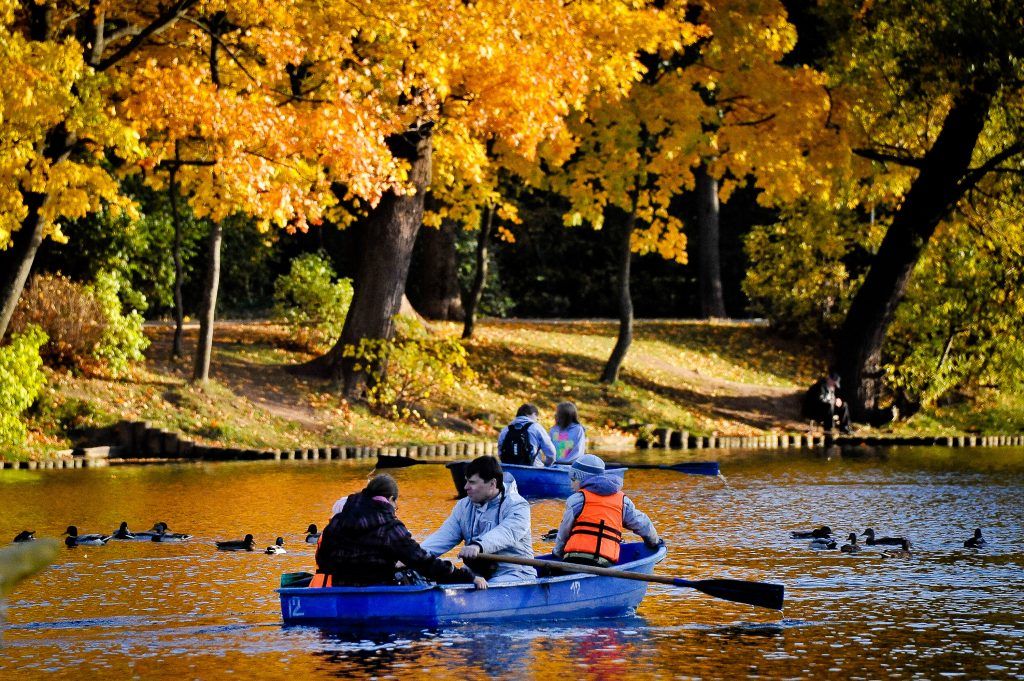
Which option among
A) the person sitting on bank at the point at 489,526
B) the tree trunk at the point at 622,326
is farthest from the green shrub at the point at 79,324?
the person sitting on bank at the point at 489,526

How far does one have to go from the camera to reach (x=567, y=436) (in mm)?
21812

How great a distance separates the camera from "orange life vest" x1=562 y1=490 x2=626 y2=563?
42.4ft

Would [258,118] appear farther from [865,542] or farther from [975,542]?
[975,542]

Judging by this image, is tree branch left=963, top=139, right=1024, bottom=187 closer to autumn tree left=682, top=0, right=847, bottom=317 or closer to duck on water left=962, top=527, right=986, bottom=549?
autumn tree left=682, top=0, right=847, bottom=317

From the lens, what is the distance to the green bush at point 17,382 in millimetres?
25297

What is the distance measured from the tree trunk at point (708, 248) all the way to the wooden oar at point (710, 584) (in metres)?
37.3

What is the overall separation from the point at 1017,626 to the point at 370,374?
2244cm

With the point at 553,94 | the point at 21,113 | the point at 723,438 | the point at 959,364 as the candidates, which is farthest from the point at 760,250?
the point at 21,113

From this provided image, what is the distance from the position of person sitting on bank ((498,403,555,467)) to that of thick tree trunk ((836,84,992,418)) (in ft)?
51.3

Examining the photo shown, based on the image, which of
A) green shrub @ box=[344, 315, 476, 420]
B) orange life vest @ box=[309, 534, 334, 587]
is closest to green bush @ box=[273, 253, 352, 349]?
green shrub @ box=[344, 315, 476, 420]

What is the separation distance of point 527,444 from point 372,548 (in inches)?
382

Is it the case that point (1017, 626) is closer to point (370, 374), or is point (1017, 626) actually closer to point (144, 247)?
point (370, 374)

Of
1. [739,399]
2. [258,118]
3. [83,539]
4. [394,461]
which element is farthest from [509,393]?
[83,539]

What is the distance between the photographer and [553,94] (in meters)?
29.9
